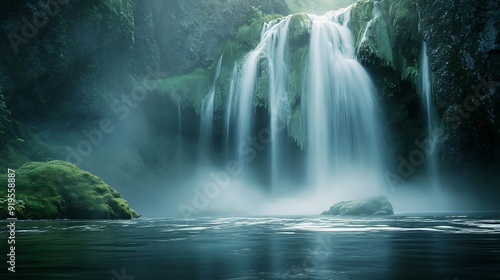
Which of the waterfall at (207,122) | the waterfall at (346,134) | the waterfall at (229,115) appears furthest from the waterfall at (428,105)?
the waterfall at (207,122)

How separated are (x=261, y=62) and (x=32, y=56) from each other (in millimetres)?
12968

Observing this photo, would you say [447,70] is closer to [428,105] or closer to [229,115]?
[428,105]

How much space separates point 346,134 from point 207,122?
921cm

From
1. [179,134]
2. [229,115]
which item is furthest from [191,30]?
[229,115]

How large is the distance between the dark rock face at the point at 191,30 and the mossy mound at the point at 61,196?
15137 mm

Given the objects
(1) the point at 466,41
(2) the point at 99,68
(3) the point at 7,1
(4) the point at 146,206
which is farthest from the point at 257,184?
(3) the point at 7,1

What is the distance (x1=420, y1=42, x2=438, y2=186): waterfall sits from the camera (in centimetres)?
2242

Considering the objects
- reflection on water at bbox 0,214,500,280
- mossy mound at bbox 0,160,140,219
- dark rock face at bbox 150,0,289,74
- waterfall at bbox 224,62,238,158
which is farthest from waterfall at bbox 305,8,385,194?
reflection on water at bbox 0,214,500,280

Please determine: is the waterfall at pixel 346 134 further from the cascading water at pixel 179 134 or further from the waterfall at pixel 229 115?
the cascading water at pixel 179 134

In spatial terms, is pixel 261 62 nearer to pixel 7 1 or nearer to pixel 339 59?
pixel 339 59

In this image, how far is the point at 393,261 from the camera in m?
4.52

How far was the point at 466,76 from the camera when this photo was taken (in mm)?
20656

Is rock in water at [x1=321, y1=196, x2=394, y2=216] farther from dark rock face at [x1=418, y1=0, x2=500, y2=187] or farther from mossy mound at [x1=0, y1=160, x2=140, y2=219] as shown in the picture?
mossy mound at [x1=0, y1=160, x2=140, y2=219]

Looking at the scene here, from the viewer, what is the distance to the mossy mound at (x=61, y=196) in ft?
50.9
